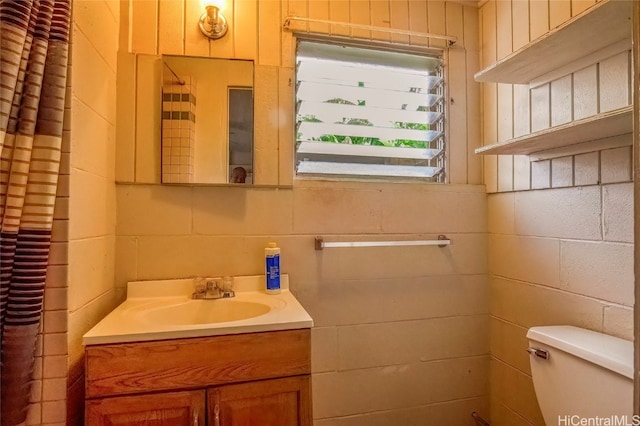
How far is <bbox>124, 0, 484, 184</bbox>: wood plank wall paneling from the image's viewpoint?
4.55ft

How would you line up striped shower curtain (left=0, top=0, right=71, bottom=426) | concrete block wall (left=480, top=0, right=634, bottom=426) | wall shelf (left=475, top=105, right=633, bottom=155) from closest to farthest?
striped shower curtain (left=0, top=0, right=71, bottom=426), wall shelf (left=475, top=105, right=633, bottom=155), concrete block wall (left=480, top=0, right=634, bottom=426)

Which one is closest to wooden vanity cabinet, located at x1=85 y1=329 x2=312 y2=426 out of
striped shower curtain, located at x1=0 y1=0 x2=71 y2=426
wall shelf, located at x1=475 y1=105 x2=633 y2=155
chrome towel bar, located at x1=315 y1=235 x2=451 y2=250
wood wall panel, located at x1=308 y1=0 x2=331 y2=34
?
striped shower curtain, located at x1=0 y1=0 x2=71 y2=426

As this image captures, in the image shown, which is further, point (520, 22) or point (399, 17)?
point (399, 17)

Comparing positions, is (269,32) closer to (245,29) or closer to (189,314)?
(245,29)

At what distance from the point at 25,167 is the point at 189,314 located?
0.69 metres

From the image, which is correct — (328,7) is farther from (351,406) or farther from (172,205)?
(351,406)

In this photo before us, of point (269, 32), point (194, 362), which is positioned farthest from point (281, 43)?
point (194, 362)

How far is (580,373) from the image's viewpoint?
1.04 meters

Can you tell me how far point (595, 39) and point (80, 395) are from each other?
6.33 ft

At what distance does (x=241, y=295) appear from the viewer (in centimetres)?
138

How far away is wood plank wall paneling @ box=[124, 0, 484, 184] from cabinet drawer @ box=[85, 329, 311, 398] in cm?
67

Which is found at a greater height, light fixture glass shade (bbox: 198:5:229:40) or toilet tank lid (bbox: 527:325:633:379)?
light fixture glass shade (bbox: 198:5:229:40)

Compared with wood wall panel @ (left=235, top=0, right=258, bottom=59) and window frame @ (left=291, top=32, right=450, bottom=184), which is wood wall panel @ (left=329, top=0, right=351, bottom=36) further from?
wood wall panel @ (left=235, top=0, right=258, bottom=59)

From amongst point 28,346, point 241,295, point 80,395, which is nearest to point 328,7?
point 241,295
